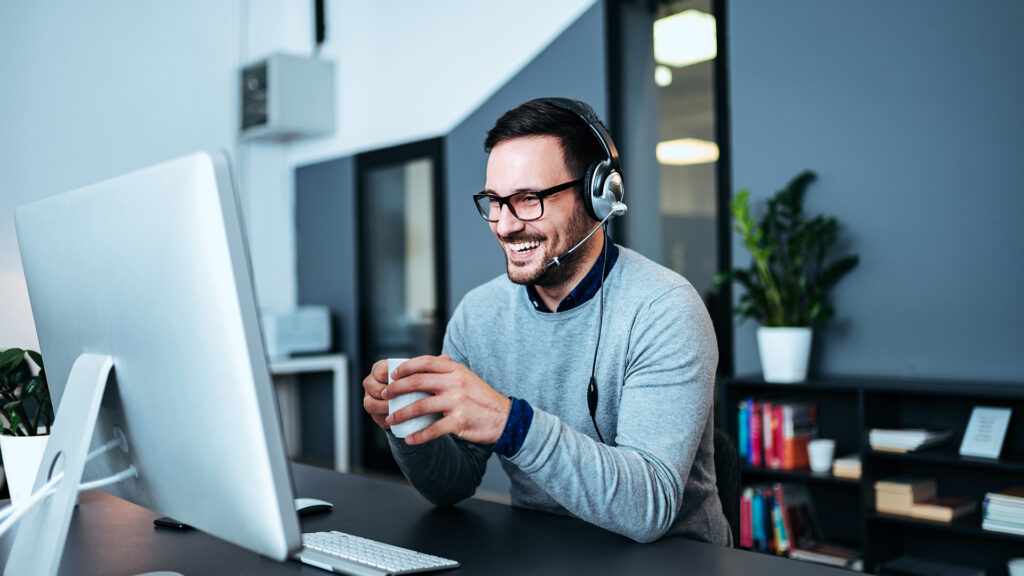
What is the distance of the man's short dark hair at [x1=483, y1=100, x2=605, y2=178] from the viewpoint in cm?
145

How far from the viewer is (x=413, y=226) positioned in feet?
17.0

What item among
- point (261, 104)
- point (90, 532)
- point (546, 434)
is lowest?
point (90, 532)

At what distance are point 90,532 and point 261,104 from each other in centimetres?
444

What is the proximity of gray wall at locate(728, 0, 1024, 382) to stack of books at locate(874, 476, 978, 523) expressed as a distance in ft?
1.39

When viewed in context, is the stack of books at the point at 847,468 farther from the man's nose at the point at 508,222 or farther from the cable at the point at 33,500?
the cable at the point at 33,500

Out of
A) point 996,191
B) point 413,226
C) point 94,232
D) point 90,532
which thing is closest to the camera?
point 94,232

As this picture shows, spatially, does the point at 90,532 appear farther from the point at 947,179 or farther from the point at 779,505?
the point at 947,179

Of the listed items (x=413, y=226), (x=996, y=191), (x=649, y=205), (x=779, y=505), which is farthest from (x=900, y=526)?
(x=413, y=226)

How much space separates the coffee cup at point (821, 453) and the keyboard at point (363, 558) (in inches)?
88.0

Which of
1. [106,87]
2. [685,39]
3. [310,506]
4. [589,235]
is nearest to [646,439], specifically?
[589,235]

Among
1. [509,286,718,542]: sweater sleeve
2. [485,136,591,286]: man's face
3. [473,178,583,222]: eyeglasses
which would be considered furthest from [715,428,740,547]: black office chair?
[473,178,583,222]: eyeglasses

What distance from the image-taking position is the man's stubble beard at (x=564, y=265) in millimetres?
1455

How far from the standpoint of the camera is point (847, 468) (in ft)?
9.27

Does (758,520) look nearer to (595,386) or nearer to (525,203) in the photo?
(595,386)
